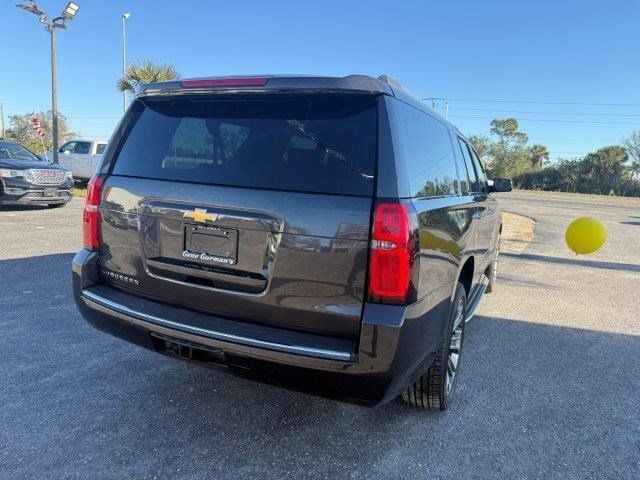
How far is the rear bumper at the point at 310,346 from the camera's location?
221 cm

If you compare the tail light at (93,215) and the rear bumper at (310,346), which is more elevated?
the tail light at (93,215)

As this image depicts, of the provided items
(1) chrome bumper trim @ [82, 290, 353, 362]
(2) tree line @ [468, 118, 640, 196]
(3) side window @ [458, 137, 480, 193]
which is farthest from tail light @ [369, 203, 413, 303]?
(2) tree line @ [468, 118, 640, 196]

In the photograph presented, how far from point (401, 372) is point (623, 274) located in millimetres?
7253

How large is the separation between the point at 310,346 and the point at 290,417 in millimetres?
951

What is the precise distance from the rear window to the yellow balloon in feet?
18.5

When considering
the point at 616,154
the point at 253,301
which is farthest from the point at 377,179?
the point at 616,154

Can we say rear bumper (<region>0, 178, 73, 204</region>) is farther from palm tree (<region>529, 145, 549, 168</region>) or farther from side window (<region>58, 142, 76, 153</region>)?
palm tree (<region>529, 145, 549, 168</region>)

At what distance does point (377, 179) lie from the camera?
7.38 feet

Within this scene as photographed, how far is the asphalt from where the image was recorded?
2539 mm

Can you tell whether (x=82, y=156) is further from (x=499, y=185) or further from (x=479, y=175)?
(x=479, y=175)

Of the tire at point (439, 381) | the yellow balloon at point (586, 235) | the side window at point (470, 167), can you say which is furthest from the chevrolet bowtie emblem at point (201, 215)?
the yellow balloon at point (586, 235)

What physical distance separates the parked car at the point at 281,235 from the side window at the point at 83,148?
17.6m

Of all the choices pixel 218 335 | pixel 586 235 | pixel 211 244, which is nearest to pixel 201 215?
pixel 211 244

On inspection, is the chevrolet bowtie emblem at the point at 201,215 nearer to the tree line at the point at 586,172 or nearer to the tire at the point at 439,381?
the tire at the point at 439,381
